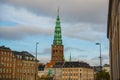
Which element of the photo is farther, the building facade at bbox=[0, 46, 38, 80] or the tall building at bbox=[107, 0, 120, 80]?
the building facade at bbox=[0, 46, 38, 80]

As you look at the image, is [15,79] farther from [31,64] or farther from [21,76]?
[31,64]

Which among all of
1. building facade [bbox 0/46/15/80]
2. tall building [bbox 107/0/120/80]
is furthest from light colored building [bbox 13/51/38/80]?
tall building [bbox 107/0/120/80]

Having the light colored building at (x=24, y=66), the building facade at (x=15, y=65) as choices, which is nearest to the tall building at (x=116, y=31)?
the building facade at (x=15, y=65)

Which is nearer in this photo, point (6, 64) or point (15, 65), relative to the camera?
point (6, 64)

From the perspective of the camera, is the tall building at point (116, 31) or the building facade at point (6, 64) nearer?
the tall building at point (116, 31)

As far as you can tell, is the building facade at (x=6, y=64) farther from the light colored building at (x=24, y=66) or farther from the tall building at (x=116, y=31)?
the tall building at (x=116, y=31)

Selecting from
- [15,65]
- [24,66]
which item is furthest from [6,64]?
[24,66]

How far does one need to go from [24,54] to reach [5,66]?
24.0 metres

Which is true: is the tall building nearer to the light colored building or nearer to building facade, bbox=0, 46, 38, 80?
building facade, bbox=0, 46, 38, 80

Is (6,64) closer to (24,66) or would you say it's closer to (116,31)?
(24,66)

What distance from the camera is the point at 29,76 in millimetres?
158625

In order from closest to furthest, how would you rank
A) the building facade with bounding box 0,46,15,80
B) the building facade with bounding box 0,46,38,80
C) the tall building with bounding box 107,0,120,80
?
the tall building with bounding box 107,0,120,80, the building facade with bounding box 0,46,15,80, the building facade with bounding box 0,46,38,80

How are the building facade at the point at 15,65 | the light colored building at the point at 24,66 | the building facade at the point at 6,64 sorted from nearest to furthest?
1. the building facade at the point at 6,64
2. the building facade at the point at 15,65
3. the light colored building at the point at 24,66

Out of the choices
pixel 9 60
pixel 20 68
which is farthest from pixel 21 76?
pixel 9 60
